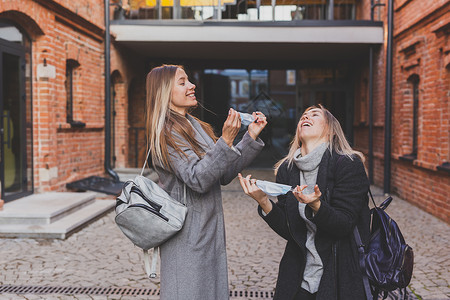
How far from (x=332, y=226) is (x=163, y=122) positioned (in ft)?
2.98

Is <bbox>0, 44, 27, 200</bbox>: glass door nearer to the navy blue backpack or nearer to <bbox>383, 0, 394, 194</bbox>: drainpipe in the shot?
the navy blue backpack

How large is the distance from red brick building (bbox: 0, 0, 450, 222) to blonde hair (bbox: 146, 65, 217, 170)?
5.70m

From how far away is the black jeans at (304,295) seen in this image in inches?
90.0

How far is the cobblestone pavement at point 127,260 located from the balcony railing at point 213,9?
604 cm

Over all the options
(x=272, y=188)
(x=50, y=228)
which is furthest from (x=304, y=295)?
(x=50, y=228)

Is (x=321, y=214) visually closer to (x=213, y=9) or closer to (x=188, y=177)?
(x=188, y=177)

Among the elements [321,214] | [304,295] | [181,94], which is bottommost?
[304,295]

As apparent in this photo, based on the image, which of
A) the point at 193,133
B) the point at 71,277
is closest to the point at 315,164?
the point at 193,133

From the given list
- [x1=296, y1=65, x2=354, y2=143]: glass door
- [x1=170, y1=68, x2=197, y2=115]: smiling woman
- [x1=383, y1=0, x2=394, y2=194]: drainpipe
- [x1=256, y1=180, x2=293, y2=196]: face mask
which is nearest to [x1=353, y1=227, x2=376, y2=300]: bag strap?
[x1=256, y1=180, x2=293, y2=196]: face mask

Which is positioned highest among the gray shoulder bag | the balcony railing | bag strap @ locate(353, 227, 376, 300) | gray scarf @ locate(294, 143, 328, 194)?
the balcony railing

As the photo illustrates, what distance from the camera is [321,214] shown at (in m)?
2.13

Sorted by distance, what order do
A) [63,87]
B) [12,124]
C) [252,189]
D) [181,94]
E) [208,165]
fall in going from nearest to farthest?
[208,165] → [252,189] → [181,94] → [12,124] → [63,87]

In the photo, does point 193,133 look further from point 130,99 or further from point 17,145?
point 130,99

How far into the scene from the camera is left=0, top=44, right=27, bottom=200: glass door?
7312 mm
